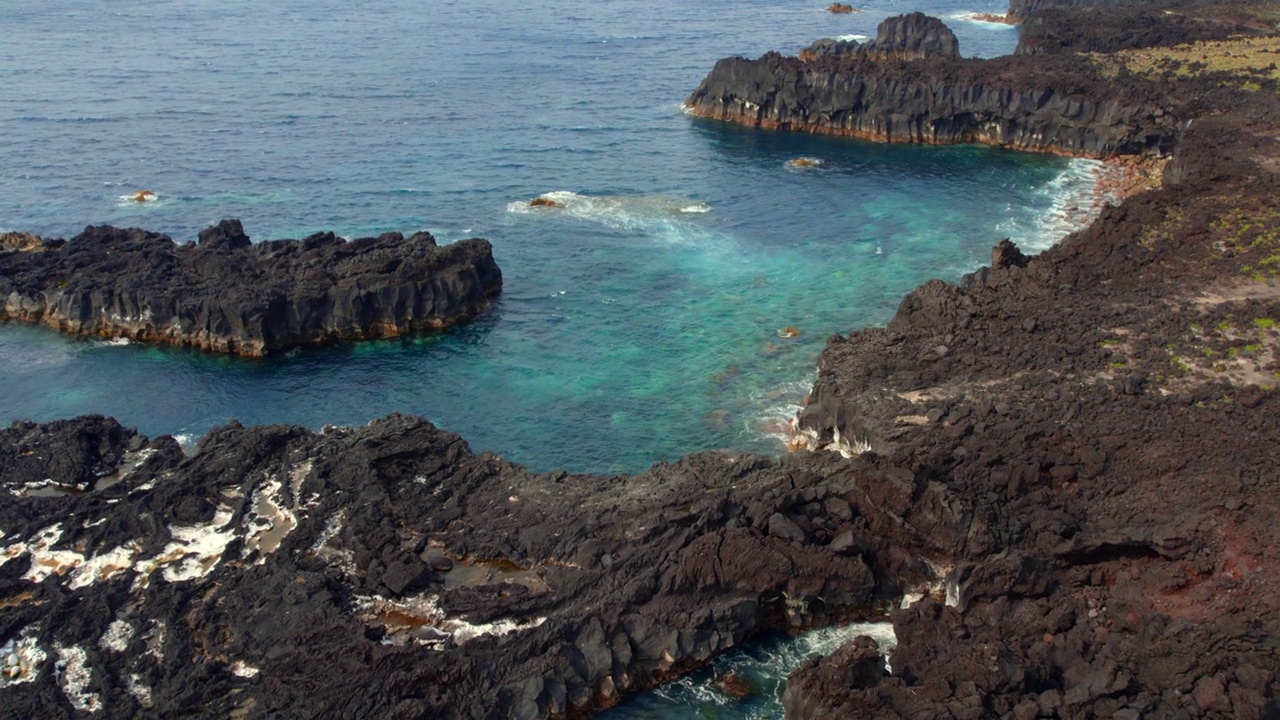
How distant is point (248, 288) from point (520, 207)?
31.8m

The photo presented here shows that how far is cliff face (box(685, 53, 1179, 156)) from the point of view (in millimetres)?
115000

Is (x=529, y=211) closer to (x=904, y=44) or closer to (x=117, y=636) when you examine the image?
(x=117, y=636)

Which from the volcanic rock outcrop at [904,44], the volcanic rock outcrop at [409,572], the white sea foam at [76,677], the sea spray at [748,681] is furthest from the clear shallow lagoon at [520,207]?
the white sea foam at [76,677]

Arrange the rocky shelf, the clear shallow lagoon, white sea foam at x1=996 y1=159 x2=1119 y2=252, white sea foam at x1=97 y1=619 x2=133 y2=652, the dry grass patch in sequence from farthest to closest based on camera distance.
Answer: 1. the dry grass patch
2. the rocky shelf
3. white sea foam at x1=996 y1=159 x2=1119 y2=252
4. the clear shallow lagoon
5. white sea foam at x1=97 y1=619 x2=133 y2=652

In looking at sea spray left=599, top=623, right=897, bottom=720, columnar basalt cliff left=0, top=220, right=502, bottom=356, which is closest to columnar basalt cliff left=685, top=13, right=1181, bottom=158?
columnar basalt cliff left=0, top=220, right=502, bottom=356

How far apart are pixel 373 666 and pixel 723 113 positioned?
341 ft

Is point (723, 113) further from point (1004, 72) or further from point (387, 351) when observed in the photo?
point (387, 351)

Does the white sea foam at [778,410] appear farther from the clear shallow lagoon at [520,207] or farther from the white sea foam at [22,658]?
the white sea foam at [22,658]

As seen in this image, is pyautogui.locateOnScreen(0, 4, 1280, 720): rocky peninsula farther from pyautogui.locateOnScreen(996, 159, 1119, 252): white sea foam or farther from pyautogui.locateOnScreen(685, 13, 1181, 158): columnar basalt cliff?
pyautogui.locateOnScreen(685, 13, 1181, 158): columnar basalt cliff

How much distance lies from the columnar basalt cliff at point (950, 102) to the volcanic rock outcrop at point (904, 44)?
470 inches

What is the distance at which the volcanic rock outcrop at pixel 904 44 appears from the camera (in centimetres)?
15075

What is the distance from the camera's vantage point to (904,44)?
501ft

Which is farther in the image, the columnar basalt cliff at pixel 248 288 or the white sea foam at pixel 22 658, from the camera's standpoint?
the columnar basalt cliff at pixel 248 288

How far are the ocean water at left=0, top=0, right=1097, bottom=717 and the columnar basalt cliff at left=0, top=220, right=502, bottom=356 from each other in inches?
70.1
